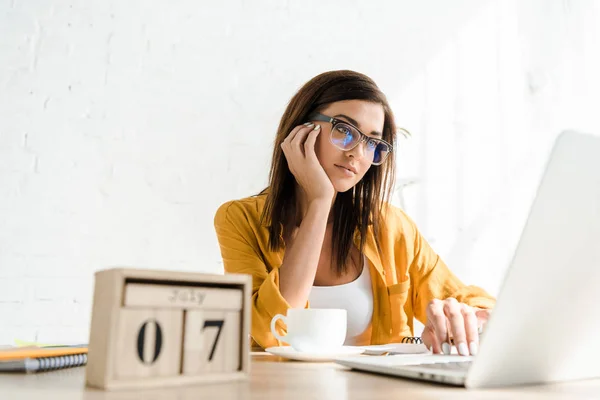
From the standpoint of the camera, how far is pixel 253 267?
129 cm

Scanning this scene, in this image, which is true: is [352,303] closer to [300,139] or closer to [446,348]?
[300,139]

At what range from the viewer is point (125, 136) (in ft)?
6.26

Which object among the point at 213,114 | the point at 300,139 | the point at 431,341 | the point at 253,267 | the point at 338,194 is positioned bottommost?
the point at 431,341

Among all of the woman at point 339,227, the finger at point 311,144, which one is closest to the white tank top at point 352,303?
the woman at point 339,227

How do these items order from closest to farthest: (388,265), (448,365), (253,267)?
(448,365)
(253,267)
(388,265)

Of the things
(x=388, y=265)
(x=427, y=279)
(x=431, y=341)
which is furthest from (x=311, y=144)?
(x=431, y=341)

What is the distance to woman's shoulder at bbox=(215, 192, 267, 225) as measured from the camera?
4.79 ft

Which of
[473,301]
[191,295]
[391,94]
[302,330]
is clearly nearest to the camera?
[191,295]

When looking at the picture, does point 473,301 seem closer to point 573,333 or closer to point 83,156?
point 573,333

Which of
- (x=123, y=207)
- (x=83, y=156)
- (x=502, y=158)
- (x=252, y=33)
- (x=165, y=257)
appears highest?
(x=252, y=33)

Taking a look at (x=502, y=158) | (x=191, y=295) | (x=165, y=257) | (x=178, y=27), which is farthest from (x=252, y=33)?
(x=191, y=295)

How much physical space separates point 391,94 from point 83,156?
4.38 ft

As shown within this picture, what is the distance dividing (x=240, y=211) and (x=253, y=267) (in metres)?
0.24

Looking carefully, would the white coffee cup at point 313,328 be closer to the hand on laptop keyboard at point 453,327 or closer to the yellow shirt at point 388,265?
the hand on laptop keyboard at point 453,327
